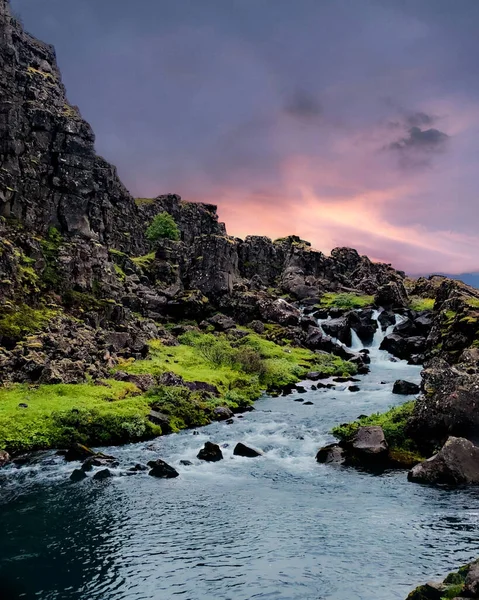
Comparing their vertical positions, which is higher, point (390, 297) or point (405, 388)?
point (390, 297)

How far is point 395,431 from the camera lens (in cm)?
3406

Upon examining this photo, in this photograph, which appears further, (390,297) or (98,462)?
(390,297)

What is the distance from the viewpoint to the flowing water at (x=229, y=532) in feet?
55.8

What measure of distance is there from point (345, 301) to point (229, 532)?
99.0 metres

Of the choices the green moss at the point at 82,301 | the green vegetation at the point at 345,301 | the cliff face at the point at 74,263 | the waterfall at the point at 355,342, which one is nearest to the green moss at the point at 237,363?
the cliff face at the point at 74,263

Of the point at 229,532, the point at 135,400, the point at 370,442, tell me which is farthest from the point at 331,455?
the point at 135,400

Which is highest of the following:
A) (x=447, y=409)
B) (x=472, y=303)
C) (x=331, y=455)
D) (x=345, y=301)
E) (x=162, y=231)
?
(x=162, y=231)

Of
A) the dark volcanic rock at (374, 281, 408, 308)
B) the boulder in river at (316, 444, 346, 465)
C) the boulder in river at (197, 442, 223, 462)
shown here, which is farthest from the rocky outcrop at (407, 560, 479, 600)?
the dark volcanic rock at (374, 281, 408, 308)

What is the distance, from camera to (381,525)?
71.2 feet

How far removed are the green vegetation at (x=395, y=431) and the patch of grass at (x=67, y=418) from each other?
1641cm

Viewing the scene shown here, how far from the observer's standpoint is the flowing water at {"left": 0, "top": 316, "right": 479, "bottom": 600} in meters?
17.0

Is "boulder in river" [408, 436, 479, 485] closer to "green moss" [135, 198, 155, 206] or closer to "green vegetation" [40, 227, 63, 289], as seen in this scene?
"green vegetation" [40, 227, 63, 289]

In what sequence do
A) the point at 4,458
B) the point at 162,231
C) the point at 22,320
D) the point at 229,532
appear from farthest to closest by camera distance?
the point at 162,231
the point at 22,320
the point at 4,458
the point at 229,532

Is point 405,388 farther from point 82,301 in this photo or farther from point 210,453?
point 82,301
